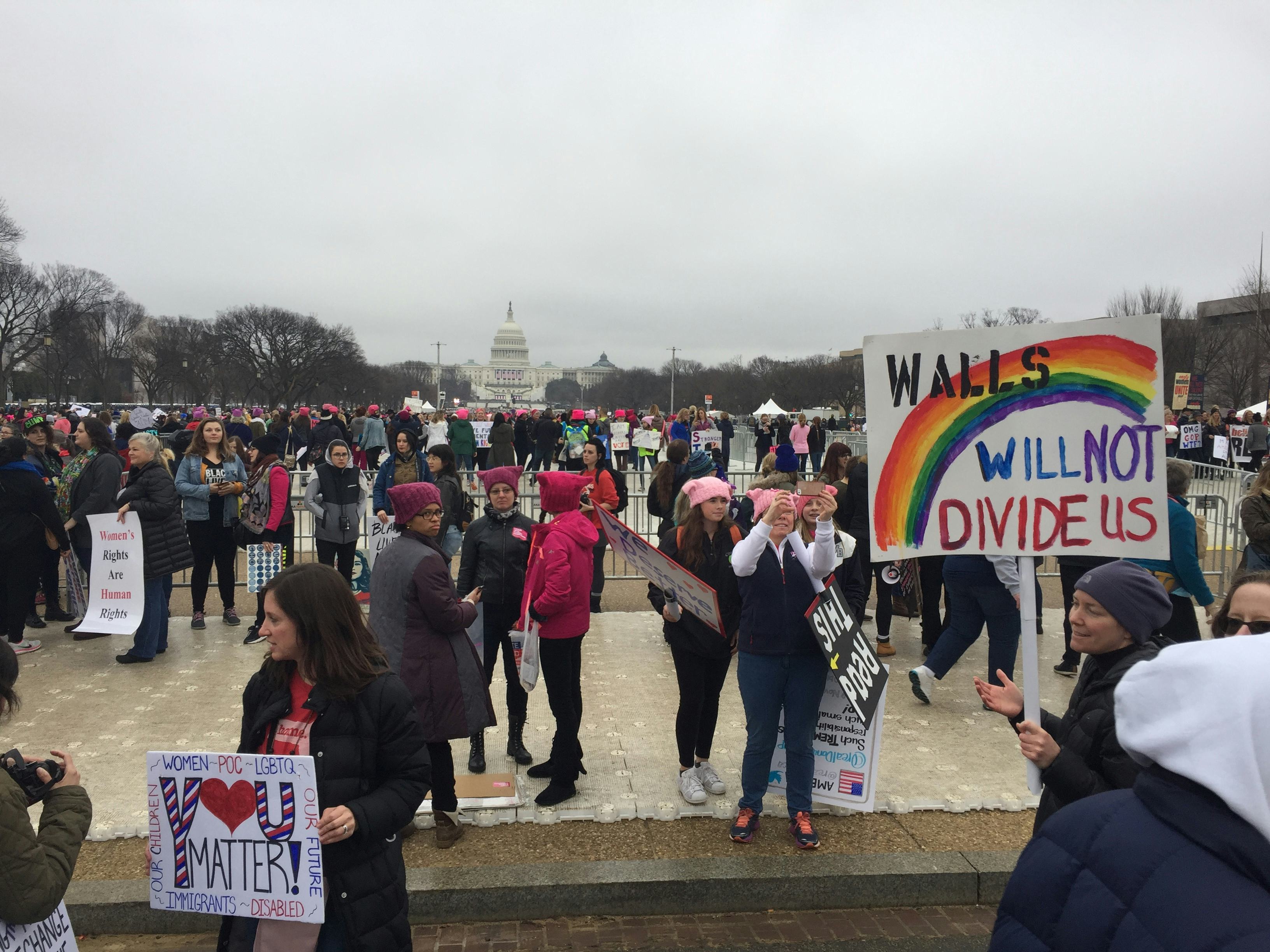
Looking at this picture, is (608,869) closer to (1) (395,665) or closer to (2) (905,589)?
(1) (395,665)

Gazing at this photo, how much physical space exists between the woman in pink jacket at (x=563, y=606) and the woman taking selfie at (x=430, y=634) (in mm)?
506

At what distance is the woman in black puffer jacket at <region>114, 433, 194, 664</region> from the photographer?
7.98 meters

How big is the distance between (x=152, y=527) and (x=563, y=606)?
15.6 ft

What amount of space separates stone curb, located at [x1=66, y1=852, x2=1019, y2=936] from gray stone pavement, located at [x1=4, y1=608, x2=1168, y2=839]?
615mm

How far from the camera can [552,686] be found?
527 cm

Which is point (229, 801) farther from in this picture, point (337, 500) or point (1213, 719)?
point (337, 500)

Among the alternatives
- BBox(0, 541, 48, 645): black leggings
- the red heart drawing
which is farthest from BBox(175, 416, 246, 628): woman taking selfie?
the red heart drawing

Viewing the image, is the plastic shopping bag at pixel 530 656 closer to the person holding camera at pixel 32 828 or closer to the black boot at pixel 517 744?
the black boot at pixel 517 744

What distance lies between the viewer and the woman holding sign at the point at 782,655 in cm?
455

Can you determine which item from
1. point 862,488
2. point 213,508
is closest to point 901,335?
point 862,488

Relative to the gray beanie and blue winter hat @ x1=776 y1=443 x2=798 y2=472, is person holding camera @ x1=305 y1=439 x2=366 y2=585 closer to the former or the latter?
blue winter hat @ x1=776 y1=443 x2=798 y2=472

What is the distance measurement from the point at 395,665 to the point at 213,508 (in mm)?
5116

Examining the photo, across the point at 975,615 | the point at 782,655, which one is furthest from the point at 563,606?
the point at 975,615

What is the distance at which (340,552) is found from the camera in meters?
9.36
